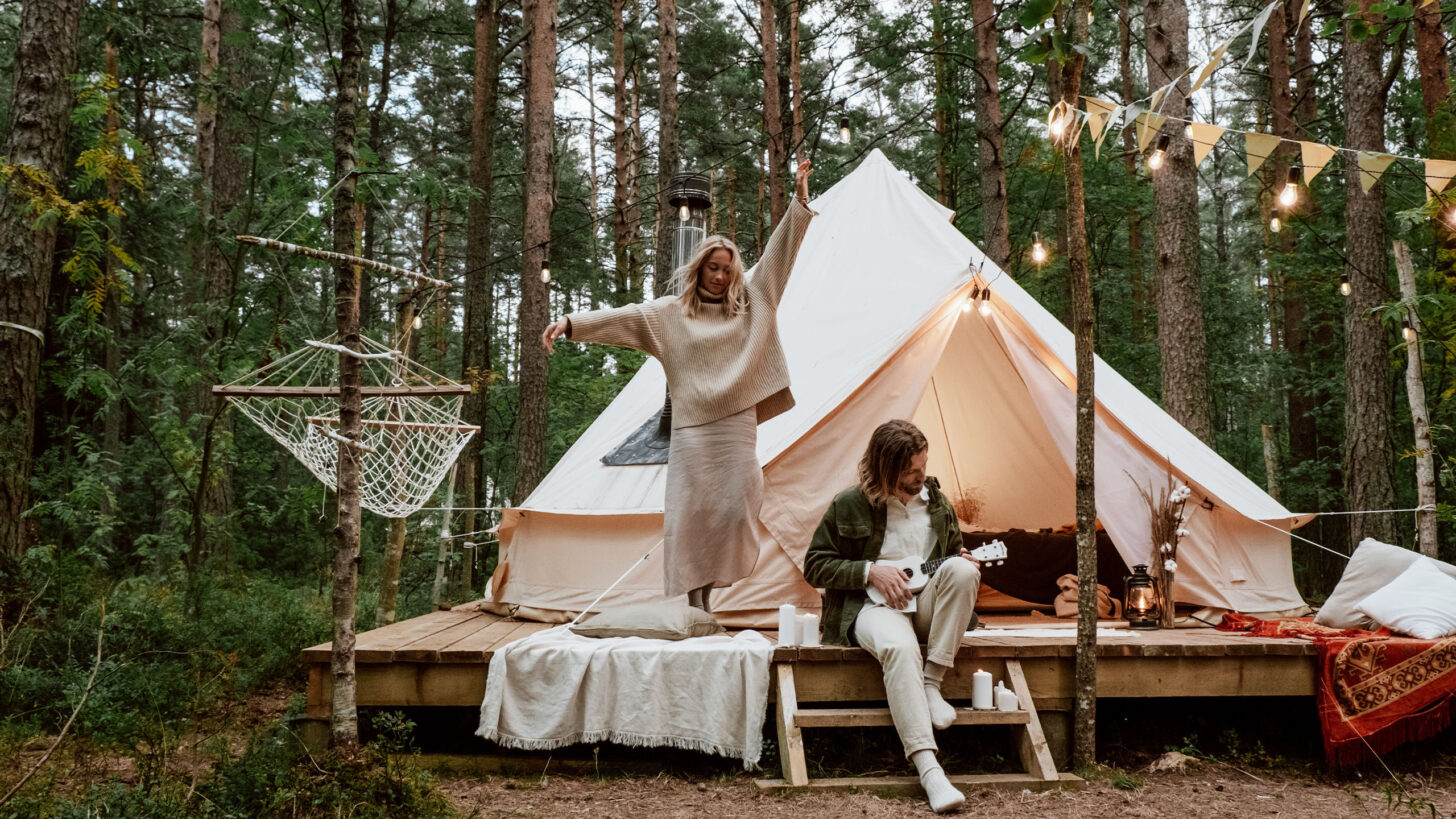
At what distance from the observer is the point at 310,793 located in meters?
2.37

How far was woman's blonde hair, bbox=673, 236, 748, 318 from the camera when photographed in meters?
3.39

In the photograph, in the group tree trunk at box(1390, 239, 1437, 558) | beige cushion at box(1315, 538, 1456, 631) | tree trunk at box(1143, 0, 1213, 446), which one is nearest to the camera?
beige cushion at box(1315, 538, 1456, 631)

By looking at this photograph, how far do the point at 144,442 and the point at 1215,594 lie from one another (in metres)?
10.9

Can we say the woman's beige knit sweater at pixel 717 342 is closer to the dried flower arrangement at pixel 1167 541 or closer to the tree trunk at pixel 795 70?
the dried flower arrangement at pixel 1167 541

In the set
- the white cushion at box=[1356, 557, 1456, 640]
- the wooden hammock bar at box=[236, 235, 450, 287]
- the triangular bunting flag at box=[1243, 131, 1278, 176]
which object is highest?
the triangular bunting flag at box=[1243, 131, 1278, 176]

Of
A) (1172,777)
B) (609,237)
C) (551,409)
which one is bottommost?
(1172,777)

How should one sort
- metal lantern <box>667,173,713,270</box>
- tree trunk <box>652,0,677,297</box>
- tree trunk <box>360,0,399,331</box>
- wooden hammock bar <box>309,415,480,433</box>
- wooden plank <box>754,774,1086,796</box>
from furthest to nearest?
tree trunk <box>360,0,399,331</box> → tree trunk <box>652,0,677,297</box> → metal lantern <box>667,173,713,270</box> → wooden hammock bar <box>309,415,480,433</box> → wooden plank <box>754,774,1086,796</box>

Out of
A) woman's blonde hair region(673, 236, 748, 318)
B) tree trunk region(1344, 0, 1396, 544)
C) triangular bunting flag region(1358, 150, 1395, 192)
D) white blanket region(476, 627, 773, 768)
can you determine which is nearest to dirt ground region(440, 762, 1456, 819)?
white blanket region(476, 627, 773, 768)

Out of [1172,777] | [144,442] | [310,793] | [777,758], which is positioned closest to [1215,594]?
[1172,777]

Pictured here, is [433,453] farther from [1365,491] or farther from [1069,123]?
[1365,491]

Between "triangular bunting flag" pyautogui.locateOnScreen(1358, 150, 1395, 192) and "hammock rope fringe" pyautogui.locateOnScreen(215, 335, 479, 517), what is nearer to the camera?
"triangular bunting flag" pyautogui.locateOnScreen(1358, 150, 1395, 192)

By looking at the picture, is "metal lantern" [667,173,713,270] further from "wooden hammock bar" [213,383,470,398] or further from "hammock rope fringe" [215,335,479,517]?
"wooden hammock bar" [213,383,470,398]

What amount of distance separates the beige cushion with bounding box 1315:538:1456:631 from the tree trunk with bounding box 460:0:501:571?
623 cm

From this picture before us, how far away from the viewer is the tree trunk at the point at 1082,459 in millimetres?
2934
